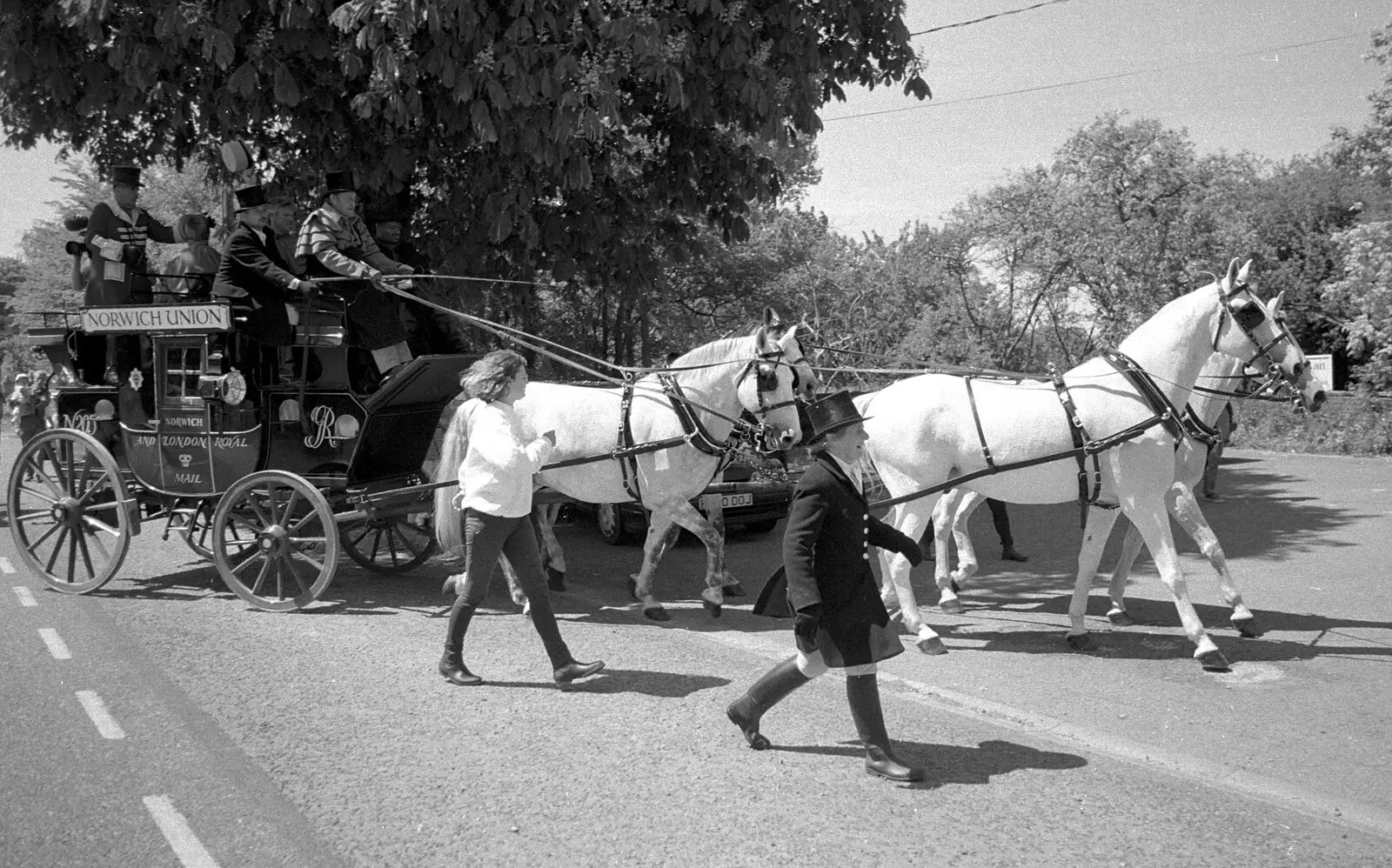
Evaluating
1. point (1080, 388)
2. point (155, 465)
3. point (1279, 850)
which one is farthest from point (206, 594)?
point (1279, 850)

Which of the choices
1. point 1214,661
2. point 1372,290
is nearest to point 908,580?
point 1214,661

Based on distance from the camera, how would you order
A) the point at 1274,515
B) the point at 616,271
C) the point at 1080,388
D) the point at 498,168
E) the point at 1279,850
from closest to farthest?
the point at 1279,850, the point at 1080,388, the point at 498,168, the point at 616,271, the point at 1274,515

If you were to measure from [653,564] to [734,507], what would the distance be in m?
3.32

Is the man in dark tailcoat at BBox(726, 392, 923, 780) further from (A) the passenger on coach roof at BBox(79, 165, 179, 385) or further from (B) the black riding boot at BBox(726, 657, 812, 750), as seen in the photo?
(A) the passenger on coach roof at BBox(79, 165, 179, 385)

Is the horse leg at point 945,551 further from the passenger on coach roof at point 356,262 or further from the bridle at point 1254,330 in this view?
the passenger on coach roof at point 356,262

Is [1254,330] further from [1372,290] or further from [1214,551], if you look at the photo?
[1372,290]

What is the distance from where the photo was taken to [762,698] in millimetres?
5309

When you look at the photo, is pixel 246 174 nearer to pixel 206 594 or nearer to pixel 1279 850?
pixel 206 594

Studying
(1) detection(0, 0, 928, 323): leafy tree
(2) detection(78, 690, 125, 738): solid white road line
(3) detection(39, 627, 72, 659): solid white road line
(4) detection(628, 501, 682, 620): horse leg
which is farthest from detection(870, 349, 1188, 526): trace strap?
(3) detection(39, 627, 72, 659): solid white road line

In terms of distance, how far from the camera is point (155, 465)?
30.3 feet

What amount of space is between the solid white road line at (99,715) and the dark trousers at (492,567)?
69.5 inches

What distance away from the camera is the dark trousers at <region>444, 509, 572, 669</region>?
21.3 ft

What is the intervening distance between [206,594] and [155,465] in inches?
45.5

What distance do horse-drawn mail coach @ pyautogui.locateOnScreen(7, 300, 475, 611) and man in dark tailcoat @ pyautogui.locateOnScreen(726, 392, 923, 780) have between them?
4.37 m
